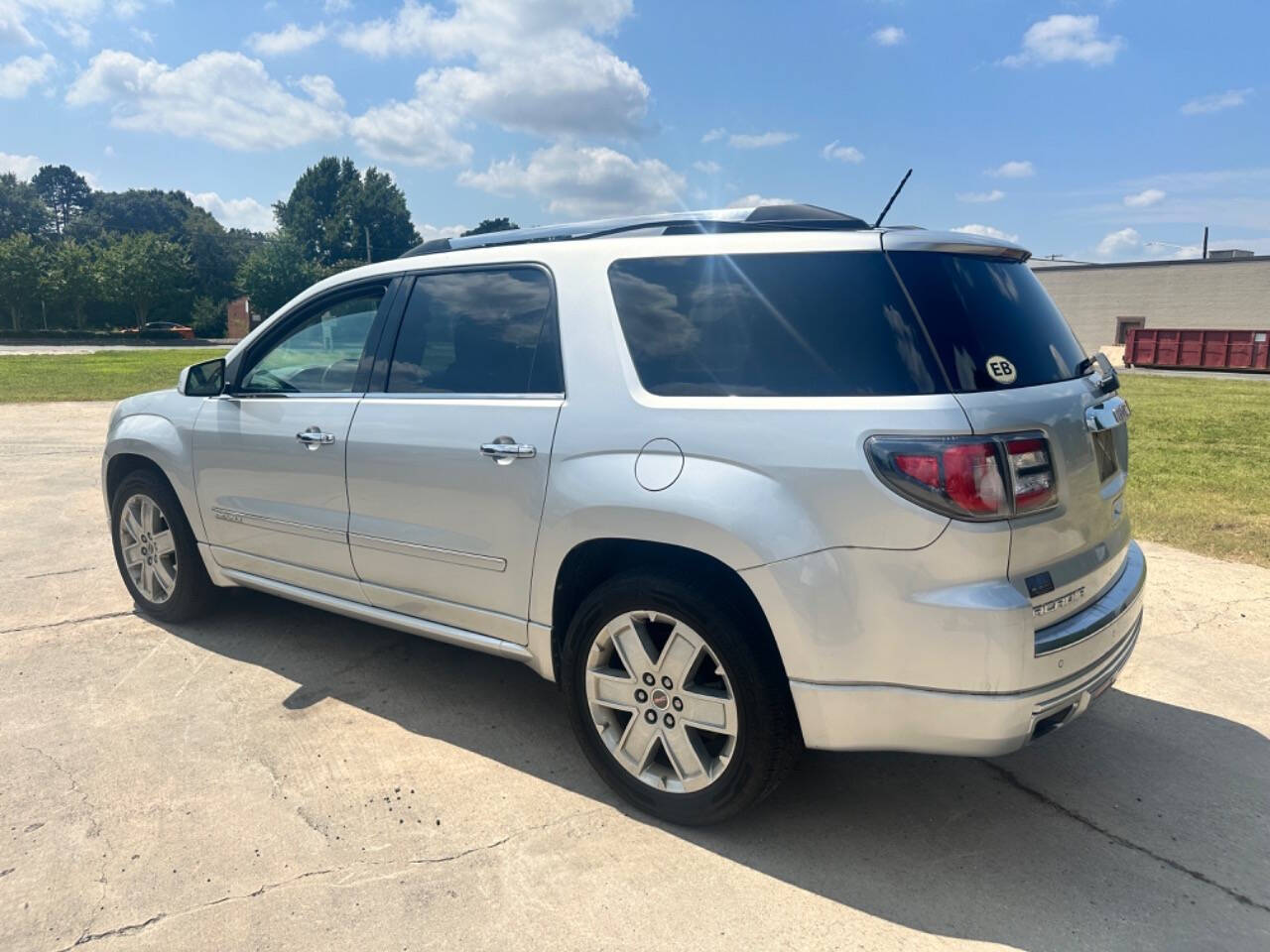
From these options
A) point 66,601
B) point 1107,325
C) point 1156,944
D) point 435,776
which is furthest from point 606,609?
point 1107,325

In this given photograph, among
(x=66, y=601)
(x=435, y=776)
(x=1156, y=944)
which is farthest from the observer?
(x=66, y=601)

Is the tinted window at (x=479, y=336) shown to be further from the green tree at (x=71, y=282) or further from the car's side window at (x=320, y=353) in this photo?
the green tree at (x=71, y=282)

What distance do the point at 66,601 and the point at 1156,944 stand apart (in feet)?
17.7

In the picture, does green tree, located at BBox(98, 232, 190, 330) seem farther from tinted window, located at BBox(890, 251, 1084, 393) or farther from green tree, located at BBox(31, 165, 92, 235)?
green tree, located at BBox(31, 165, 92, 235)

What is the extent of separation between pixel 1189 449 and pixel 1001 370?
10.7 m

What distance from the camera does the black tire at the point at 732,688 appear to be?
260 cm

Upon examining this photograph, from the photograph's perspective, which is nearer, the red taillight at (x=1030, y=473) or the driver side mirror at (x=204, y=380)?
the red taillight at (x=1030, y=473)

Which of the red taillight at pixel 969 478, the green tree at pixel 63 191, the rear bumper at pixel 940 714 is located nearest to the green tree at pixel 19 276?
the rear bumper at pixel 940 714

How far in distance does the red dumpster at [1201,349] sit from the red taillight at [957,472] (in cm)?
3735

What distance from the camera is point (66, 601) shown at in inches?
199

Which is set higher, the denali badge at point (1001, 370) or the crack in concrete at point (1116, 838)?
the denali badge at point (1001, 370)

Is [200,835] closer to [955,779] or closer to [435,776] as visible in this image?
[435,776]

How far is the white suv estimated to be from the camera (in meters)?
2.37

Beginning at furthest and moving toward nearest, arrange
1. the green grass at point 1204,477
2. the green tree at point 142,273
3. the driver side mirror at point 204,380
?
the green tree at point 142,273, the green grass at point 1204,477, the driver side mirror at point 204,380
